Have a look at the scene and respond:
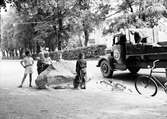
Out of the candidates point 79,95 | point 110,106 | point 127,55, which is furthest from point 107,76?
point 110,106

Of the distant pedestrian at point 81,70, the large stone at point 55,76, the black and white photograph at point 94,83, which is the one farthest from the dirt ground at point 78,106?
the large stone at point 55,76

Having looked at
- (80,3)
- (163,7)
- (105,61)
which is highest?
(163,7)

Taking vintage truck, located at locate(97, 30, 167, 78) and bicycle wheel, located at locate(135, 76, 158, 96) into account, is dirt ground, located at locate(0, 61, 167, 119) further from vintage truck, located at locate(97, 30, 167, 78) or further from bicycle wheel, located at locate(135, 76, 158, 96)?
vintage truck, located at locate(97, 30, 167, 78)

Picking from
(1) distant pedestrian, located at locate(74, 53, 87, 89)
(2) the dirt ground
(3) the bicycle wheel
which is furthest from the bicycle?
(1) distant pedestrian, located at locate(74, 53, 87, 89)

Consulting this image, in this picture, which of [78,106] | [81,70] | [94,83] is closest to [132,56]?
[94,83]

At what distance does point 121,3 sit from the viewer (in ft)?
103

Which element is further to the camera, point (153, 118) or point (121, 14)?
point (121, 14)

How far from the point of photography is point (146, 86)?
969cm

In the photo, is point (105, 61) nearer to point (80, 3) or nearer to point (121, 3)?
point (80, 3)

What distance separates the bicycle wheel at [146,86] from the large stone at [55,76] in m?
3.33

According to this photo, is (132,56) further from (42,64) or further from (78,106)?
(78,106)

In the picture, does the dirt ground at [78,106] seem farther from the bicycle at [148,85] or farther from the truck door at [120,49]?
the truck door at [120,49]

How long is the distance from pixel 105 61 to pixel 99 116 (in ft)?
28.3

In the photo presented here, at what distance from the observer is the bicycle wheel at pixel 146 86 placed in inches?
373
